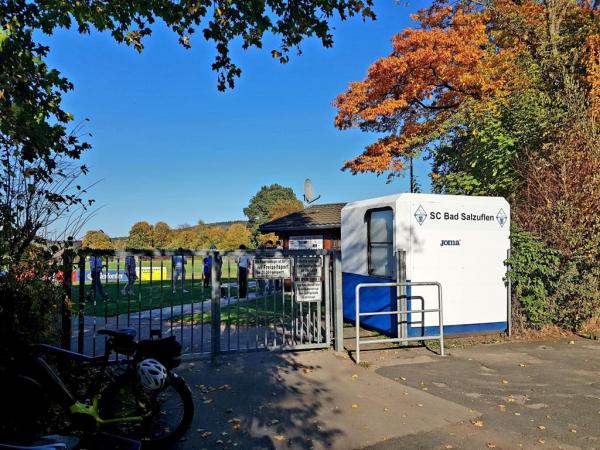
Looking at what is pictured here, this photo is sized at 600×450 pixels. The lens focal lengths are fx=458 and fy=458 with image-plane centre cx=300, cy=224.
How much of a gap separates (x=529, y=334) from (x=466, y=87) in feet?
37.1

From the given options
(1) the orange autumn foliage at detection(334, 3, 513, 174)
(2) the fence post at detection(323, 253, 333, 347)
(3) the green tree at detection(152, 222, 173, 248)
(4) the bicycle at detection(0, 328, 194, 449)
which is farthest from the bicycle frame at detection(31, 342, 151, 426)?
(3) the green tree at detection(152, 222, 173, 248)

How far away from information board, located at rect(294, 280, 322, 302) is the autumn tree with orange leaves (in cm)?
407

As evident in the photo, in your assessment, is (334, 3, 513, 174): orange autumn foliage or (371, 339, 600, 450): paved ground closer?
(371, 339, 600, 450): paved ground

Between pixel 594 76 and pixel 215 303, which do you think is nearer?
pixel 215 303

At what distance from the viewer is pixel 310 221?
22.0 metres

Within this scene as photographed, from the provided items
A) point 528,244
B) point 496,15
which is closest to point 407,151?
point 496,15

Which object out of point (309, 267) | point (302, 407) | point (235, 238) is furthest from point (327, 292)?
point (235, 238)

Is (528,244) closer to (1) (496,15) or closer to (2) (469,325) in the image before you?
(2) (469,325)

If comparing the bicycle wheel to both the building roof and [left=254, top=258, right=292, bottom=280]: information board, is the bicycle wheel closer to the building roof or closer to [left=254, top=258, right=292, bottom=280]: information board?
[left=254, top=258, right=292, bottom=280]: information board

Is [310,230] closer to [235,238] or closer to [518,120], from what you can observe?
[518,120]

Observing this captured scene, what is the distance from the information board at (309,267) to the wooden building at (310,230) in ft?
38.1

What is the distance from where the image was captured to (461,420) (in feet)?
15.4

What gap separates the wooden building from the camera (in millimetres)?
19750

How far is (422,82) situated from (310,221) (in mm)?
8098
